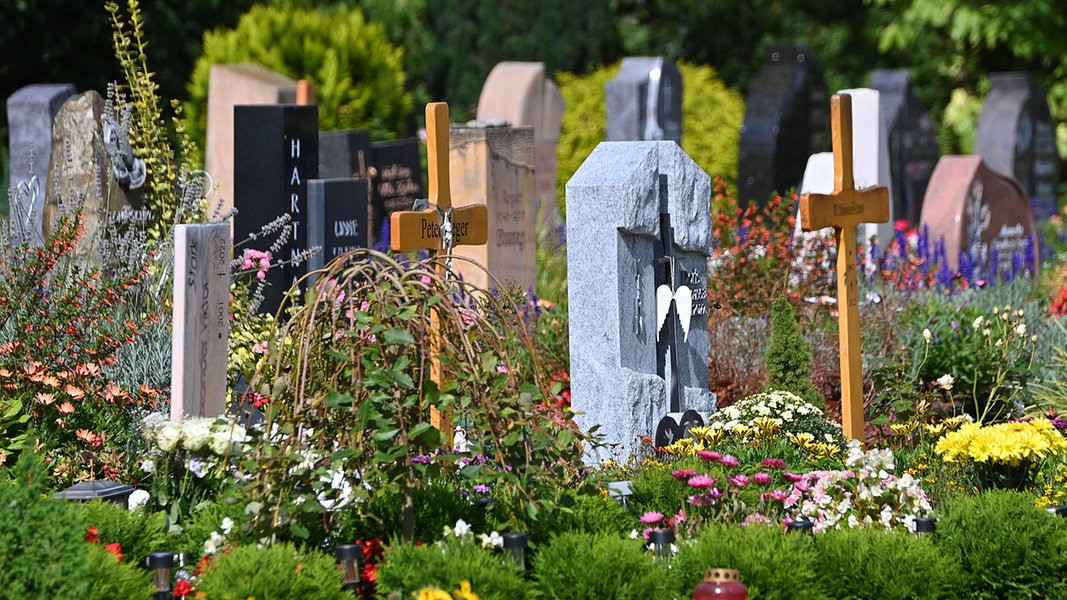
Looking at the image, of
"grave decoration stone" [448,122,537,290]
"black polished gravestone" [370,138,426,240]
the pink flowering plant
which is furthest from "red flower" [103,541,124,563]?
"black polished gravestone" [370,138,426,240]

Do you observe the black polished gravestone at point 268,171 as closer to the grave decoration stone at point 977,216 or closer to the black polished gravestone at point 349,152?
the black polished gravestone at point 349,152

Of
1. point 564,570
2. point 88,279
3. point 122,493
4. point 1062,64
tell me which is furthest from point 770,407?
point 1062,64

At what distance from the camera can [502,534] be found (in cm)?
407

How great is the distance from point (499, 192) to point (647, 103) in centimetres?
392

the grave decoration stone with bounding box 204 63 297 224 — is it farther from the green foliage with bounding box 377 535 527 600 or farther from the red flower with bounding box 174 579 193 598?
the green foliage with bounding box 377 535 527 600

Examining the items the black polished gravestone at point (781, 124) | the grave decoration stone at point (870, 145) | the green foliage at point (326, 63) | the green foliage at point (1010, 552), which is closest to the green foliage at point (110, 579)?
the green foliage at point (1010, 552)

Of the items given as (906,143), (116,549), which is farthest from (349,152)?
(116,549)

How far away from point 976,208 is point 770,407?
6.35 meters

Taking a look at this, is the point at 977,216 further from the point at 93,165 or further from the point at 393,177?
the point at 93,165

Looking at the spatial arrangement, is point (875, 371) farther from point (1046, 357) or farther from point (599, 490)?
point (599, 490)

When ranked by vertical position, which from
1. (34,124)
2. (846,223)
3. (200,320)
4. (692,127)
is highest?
(692,127)

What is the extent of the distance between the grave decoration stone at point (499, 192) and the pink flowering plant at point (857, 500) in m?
4.19

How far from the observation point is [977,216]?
37.1 ft

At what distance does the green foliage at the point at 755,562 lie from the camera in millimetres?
3789
